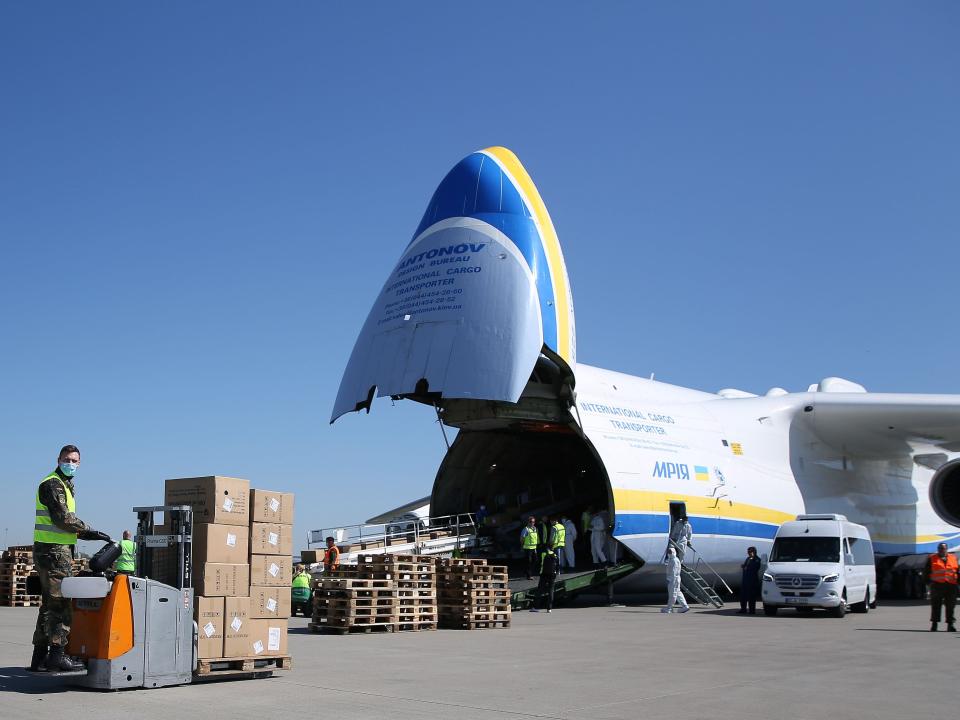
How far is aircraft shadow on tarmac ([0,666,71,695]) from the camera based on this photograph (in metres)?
7.92

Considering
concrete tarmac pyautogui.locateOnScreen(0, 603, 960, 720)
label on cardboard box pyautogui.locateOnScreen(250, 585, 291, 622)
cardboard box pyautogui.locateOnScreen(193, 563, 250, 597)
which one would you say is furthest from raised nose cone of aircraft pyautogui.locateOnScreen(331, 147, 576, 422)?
cardboard box pyautogui.locateOnScreen(193, 563, 250, 597)

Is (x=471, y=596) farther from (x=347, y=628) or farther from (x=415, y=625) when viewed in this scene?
(x=347, y=628)

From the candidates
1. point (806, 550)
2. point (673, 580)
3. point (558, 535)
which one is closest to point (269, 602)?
point (558, 535)

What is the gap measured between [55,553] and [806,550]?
1468 cm

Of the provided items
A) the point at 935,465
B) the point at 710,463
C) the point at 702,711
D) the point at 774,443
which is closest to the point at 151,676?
the point at 702,711

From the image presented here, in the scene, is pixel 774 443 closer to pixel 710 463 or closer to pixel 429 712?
pixel 710 463

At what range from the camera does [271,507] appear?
9.56 meters

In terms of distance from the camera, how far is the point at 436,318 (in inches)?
687

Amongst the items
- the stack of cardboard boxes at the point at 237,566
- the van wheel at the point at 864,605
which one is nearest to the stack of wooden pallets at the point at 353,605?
the stack of cardboard boxes at the point at 237,566

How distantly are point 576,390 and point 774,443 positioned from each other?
852 cm

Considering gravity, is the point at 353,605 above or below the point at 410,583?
below

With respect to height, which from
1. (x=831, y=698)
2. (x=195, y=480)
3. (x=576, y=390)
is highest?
(x=576, y=390)

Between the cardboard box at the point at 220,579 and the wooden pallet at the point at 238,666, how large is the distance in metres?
0.57

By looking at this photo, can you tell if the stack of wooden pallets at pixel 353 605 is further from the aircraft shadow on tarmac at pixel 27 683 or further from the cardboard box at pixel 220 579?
the aircraft shadow on tarmac at pixel 27 683
